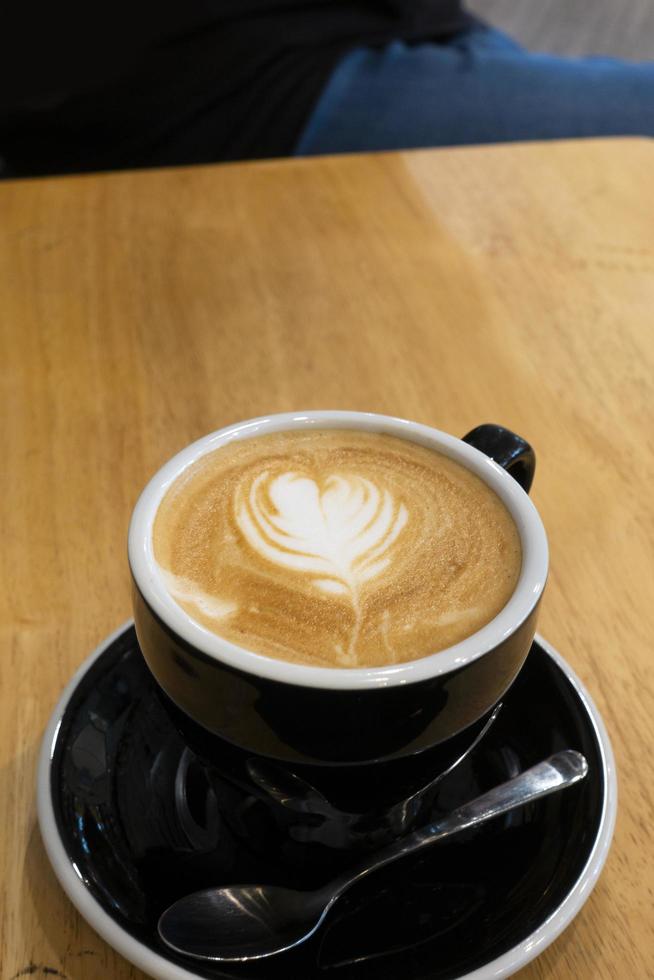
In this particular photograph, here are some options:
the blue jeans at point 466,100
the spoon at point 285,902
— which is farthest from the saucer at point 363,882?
the blue jeans at point 466,100

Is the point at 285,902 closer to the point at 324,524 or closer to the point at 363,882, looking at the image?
the point at 363,882

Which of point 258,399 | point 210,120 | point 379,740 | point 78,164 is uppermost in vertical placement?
point 379,740

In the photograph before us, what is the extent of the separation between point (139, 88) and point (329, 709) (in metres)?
1.27

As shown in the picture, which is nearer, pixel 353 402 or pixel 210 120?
pixel 353 402

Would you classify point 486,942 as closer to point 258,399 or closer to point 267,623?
point 267,623

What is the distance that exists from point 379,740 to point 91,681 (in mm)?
164

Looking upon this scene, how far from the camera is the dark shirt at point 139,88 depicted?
1368 millimetres

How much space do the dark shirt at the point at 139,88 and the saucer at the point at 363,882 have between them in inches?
42.1

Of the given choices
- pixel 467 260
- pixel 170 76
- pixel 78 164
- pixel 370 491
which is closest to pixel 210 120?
pixel 170 76

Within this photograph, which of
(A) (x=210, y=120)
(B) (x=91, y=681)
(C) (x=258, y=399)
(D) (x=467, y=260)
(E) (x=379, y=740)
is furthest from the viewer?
(A) (x=210, y=120)

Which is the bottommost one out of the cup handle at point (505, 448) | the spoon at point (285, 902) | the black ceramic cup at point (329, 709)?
the spoon at point (285, 902)

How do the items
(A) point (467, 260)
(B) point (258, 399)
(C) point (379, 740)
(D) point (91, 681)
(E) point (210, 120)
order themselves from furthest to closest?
(E) point (210, 120)
(A) point (467, 260)
(B) point (258, 399)
(D) point (91, 681)
(C) point (379, 740)

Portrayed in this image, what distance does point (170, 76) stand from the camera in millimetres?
1400

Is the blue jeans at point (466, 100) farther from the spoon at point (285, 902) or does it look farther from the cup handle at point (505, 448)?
the spoon at point (285, 902)
